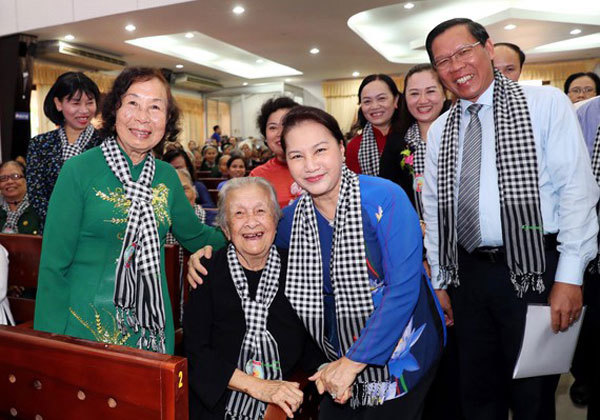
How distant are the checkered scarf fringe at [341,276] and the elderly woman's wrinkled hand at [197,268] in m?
0.36

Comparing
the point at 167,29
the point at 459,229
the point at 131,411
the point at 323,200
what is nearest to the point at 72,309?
the point at 131,411

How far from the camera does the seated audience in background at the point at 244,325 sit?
1.53m

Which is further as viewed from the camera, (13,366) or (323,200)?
(323,200)

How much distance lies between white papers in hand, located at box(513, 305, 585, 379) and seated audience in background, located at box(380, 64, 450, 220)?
92 centimetres

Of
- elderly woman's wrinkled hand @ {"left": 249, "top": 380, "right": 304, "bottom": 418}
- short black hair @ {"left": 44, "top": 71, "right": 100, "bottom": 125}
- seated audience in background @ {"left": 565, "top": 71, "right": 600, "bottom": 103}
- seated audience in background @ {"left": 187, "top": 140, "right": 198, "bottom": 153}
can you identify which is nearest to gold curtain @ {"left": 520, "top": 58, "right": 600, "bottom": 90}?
seated audience in background @ {"left": 187, "top": 140, "right": 198, "bottom": 153}

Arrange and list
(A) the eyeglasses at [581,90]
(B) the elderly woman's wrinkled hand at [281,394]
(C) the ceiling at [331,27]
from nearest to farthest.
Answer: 1. (B) the elderly woman's wrinkled hand at [281,394]
2. (A) the eyeglasses at [581,90]
3. (C) the ceiling at [331,27]

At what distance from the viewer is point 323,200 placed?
4.66 ft

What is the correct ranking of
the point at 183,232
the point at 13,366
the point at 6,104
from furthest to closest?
1. the point at 6,104
2. the point at 183,232
3. the point at 13,366

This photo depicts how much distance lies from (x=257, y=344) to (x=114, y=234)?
0.57 m

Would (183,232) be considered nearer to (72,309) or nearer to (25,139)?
(72,309)

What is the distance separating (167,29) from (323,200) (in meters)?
7.26

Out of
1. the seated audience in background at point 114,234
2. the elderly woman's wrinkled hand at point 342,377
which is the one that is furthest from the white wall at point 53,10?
the elderly woman's wrinkled hand at point 342,377

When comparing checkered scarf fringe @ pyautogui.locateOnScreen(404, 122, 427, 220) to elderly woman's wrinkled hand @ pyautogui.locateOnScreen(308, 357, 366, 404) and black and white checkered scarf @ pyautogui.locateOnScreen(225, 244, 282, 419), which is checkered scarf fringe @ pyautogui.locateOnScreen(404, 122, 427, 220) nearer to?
black and white checkered scarf @ pyautogui.locateOnScreen(225, 244, 282, 419)

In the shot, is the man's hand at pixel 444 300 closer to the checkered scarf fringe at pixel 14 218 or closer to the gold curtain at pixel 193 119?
the checkered scarf fringe at pixel 14 218
